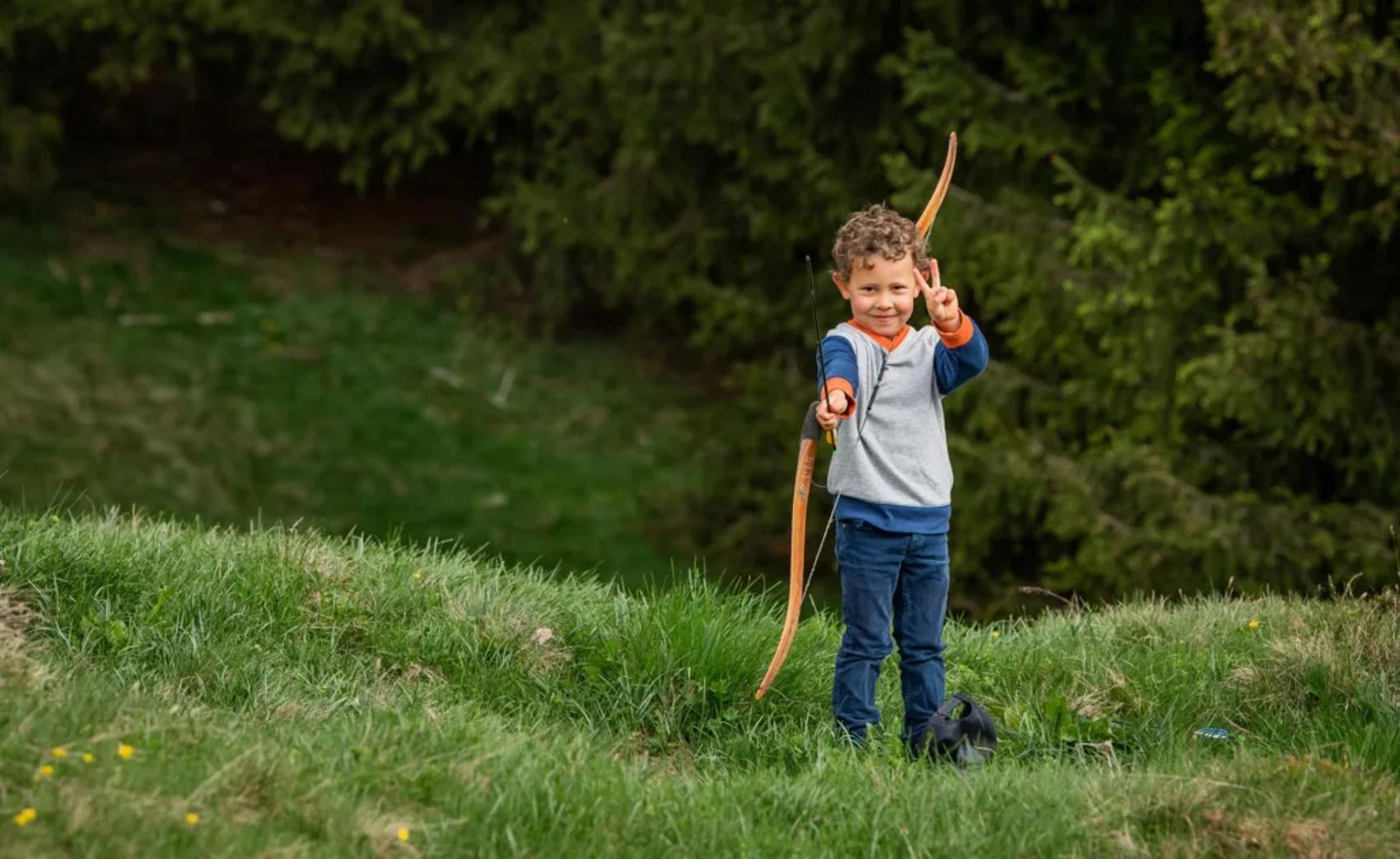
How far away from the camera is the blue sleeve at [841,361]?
4.69m

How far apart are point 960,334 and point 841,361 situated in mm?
351

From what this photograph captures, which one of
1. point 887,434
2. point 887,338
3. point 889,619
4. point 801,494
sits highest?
point 887,338

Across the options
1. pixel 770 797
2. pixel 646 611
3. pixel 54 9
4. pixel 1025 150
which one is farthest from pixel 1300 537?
pixel 54 9

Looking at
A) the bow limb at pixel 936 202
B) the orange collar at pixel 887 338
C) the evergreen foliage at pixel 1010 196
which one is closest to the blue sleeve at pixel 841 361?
the orange collar at pixel 887 338

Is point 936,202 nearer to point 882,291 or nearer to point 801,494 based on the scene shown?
point 882,291

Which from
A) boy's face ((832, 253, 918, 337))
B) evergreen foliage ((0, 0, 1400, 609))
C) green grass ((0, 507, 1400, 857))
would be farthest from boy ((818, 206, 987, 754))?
evergreen foliage ((0, 0, 1400, 609))

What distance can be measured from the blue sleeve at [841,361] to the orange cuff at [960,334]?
27 cm

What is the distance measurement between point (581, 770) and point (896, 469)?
1292 mm

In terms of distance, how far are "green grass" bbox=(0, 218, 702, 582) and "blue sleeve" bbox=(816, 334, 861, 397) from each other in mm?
6923

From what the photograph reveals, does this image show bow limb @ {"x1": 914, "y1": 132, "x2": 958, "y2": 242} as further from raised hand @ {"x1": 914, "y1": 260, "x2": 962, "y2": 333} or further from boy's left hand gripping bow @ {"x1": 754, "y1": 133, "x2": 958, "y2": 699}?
raised hand @ {"x1": 914, "y1": 260, "x2": 962, "y2": 333}

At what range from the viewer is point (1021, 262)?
9781mm

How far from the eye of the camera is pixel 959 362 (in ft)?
15.7

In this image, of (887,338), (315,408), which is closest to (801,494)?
(887,338)

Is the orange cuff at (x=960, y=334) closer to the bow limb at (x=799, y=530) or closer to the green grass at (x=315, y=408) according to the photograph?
the bow limb at (x=799, y=530)
